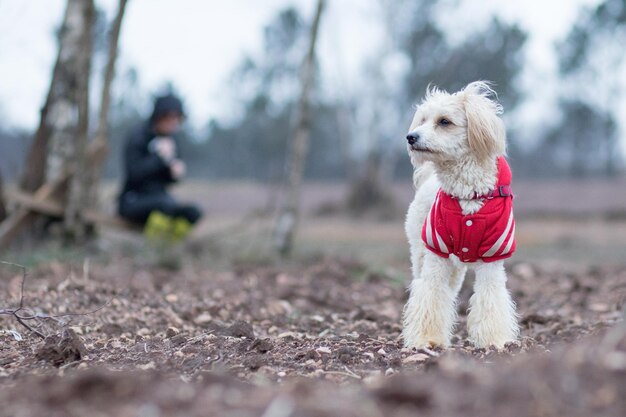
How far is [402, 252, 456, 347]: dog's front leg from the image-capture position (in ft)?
16.2

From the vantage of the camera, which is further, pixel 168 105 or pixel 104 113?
pixel 104 113

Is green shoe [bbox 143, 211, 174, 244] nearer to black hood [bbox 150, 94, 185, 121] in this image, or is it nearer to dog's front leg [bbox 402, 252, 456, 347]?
black hood [bbox 150, 94, 185, 121]

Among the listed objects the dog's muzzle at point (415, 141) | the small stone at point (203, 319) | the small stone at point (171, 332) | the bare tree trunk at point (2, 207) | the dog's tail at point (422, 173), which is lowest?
the small stone at point (203, 319)

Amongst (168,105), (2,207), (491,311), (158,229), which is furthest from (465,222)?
(2,207)

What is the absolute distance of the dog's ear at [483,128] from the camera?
16.1ft

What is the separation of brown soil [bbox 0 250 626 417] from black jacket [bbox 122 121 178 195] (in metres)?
1.71

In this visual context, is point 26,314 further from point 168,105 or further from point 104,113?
point 104,113

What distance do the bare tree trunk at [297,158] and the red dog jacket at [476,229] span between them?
5.75 m

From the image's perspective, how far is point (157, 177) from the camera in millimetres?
10312

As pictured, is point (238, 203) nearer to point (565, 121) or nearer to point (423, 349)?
point (565, 121)

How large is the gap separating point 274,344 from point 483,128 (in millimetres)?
2051

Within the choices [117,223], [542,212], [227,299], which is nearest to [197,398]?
[227,299]

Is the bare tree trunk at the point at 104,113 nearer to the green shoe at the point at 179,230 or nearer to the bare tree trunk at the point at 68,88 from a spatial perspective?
the bare tree trunk at the point at 68,88

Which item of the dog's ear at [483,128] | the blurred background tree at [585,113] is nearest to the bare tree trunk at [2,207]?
the dog's ear at [483,128]
